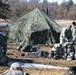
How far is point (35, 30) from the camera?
26281 mm

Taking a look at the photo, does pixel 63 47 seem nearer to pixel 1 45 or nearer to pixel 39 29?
pixel 1 45

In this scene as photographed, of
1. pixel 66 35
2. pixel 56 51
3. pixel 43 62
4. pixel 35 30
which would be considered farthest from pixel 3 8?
pixel 43 62

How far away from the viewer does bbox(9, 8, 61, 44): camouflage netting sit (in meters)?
26.2

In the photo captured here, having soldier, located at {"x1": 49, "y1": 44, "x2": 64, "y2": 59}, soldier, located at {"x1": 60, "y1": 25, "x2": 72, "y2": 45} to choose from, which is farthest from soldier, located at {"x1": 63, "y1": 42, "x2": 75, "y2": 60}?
soldier, located at {"x1": 60, "y1": 25, "x2": 72, "y2": 45}

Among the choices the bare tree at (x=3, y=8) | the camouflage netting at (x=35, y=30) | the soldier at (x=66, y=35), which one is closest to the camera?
the soldier at (x=66, y=35)

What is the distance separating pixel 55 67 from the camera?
16.7 metres

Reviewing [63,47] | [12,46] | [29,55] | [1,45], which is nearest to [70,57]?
[63,47]

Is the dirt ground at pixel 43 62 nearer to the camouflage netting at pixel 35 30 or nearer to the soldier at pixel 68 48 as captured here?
the soldier at pixel 68 48

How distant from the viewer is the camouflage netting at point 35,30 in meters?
26.2

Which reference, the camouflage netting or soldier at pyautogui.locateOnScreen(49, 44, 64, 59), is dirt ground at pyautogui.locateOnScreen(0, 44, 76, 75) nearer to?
soldier at pyautogui.locateOnScreen(49, 44, 64, 59)

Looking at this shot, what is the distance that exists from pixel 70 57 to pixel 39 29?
7503 mm

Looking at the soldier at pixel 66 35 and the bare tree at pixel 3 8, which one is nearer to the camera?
the soldier at pixel 66 35

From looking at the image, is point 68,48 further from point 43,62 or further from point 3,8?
point 3,8

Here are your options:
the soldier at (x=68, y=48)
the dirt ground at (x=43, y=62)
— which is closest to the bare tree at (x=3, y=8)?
the dirt ground at (x=43, y=62)
